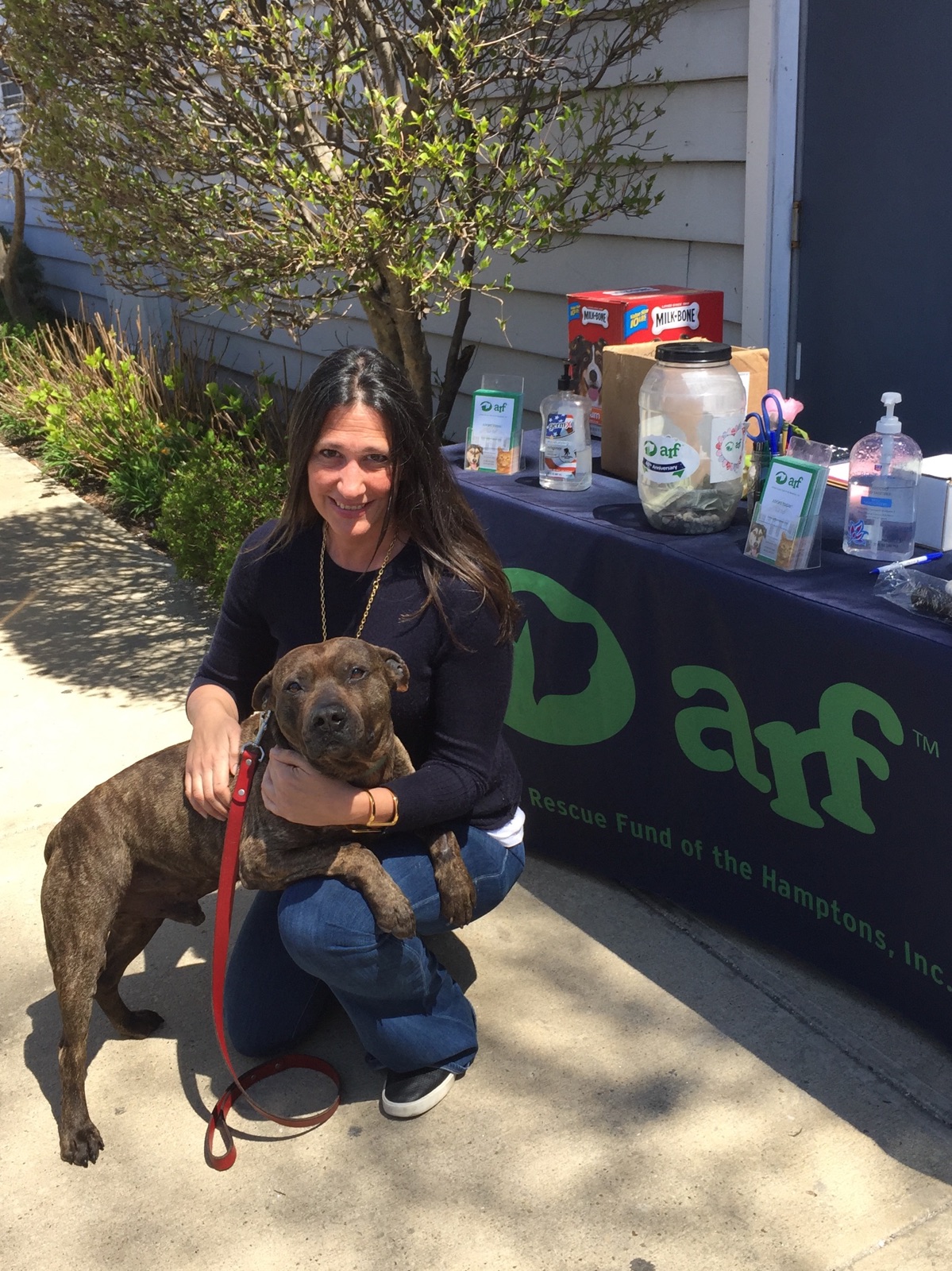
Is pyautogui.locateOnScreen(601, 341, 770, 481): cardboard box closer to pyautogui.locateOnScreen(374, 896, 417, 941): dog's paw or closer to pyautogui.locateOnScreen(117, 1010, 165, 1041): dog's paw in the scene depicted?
pyautogui.locateOnScreen(374, 896, 417, 941): dog's paw

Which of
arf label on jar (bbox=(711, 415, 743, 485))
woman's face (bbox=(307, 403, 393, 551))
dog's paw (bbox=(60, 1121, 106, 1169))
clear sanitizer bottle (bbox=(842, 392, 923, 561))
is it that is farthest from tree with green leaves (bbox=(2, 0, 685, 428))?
dog's paw (bbox=(60, 1121, 106, 1169))

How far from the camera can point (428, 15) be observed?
182 inches

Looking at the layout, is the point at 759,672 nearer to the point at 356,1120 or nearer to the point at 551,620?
the point at 551,620

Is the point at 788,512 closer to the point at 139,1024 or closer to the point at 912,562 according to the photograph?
the point at 912,562

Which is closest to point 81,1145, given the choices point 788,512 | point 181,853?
point 181,853

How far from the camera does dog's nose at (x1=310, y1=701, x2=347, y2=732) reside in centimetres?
245

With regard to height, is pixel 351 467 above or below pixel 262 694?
above

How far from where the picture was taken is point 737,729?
3051mm

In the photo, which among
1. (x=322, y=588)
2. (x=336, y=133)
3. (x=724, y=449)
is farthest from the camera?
(x=336, y=133)

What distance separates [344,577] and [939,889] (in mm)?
1528

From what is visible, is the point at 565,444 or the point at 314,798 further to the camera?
the point at 565,444

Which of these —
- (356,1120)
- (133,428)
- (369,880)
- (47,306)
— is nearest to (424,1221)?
(356,1120)

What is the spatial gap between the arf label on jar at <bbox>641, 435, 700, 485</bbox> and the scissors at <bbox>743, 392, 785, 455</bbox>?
0.81ft

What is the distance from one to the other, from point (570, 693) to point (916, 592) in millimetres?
1165
